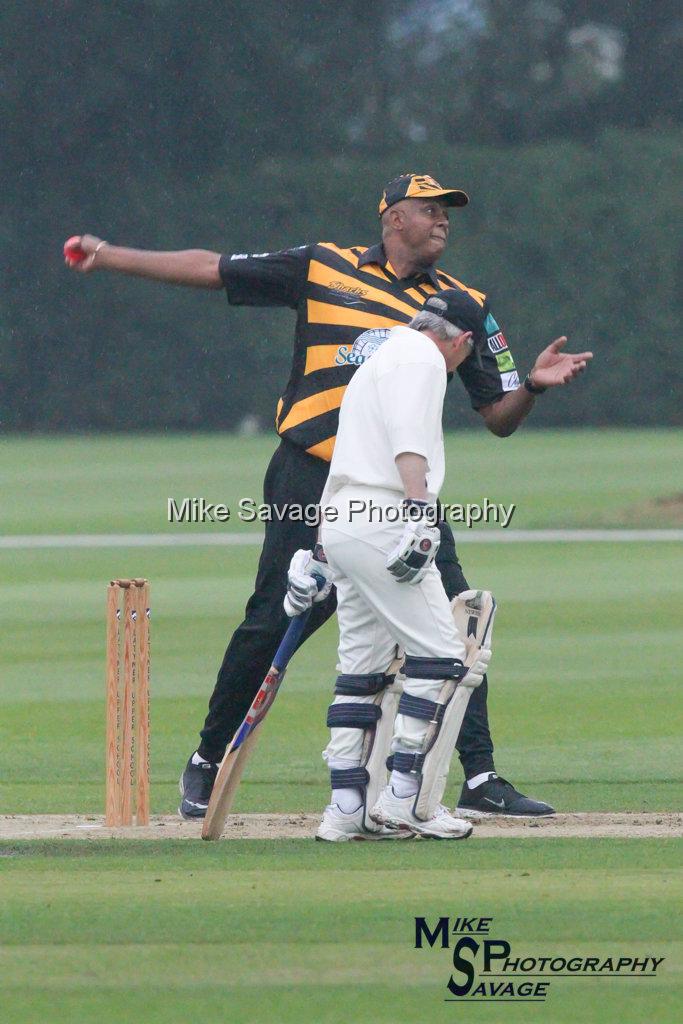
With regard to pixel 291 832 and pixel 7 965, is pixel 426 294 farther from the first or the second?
Answer: pixel 7 965

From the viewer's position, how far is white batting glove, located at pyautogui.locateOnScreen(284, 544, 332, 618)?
649cm

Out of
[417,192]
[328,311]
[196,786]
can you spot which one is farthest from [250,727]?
[417,192]

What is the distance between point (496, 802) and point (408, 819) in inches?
30.1

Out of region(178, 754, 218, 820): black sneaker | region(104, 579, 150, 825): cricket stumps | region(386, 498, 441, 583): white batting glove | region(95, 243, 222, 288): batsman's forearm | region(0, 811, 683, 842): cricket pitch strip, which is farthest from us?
region(178, 754, 218, 820): black sneaker

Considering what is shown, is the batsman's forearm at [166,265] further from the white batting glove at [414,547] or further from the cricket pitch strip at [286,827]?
the cricket pitch strip at [286,827]

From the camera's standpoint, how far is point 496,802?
7.11 meters

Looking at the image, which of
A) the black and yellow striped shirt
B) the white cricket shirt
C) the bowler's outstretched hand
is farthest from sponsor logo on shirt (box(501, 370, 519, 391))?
the white cricket shirt

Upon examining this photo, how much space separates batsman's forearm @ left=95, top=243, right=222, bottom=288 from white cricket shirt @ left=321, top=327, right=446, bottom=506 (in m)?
0.84

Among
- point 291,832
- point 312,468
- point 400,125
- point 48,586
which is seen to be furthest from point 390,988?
point 400,125

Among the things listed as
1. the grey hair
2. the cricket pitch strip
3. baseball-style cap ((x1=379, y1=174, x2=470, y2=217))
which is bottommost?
the cricket pitch strip

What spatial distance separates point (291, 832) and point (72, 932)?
1.88 m

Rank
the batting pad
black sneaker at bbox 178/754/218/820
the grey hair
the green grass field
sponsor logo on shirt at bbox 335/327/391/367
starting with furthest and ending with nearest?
black sneaker at bbox 178/754/218/820
sponsor logo on shirt at bbox 335/327/391/367
the grey hair
the batting pad
the green grass field

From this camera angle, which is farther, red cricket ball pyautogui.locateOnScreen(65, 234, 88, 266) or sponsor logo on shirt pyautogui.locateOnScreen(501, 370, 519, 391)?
sponsor logo on shirt pyautogui.locateOnScreen(501, 370, 519, 391)

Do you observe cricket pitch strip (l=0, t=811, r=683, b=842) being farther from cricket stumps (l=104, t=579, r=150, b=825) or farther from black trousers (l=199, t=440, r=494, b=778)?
black trousers (l=199, t=440, r=494, b=778)
